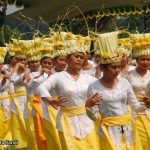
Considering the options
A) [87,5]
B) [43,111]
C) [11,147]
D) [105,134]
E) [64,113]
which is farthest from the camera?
[87,5]

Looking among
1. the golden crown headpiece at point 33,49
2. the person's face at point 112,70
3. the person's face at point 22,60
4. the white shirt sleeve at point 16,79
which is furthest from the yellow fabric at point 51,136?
the person's face at point 22,60

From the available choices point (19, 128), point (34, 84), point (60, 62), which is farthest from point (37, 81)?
point (19, 128)

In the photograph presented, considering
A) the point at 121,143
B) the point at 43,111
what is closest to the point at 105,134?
the point at 121,143

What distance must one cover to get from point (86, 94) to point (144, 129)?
3.48 feet

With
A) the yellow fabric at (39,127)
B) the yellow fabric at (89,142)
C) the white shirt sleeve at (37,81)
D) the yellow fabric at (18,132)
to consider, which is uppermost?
the white shirt sleeve at (37,81)

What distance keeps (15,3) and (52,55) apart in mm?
7346

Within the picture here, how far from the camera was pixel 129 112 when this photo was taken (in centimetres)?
764

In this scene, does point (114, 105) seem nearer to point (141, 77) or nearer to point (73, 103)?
point (73, 103)

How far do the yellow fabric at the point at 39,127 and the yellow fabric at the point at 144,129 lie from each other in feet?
7.07

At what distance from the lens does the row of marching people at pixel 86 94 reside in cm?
727

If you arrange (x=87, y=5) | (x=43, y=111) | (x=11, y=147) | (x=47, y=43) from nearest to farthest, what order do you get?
(x=43, y=111) → (x=47, y=43) → (x=11, y=147) → (x=87, y=5)

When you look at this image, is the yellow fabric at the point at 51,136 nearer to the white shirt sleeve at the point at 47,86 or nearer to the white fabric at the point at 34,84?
the white fabric at the point at 34,84

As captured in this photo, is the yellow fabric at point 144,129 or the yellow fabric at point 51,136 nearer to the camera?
the yellow fabric at point 144,129

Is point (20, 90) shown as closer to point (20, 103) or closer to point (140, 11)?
point (20, 103)
